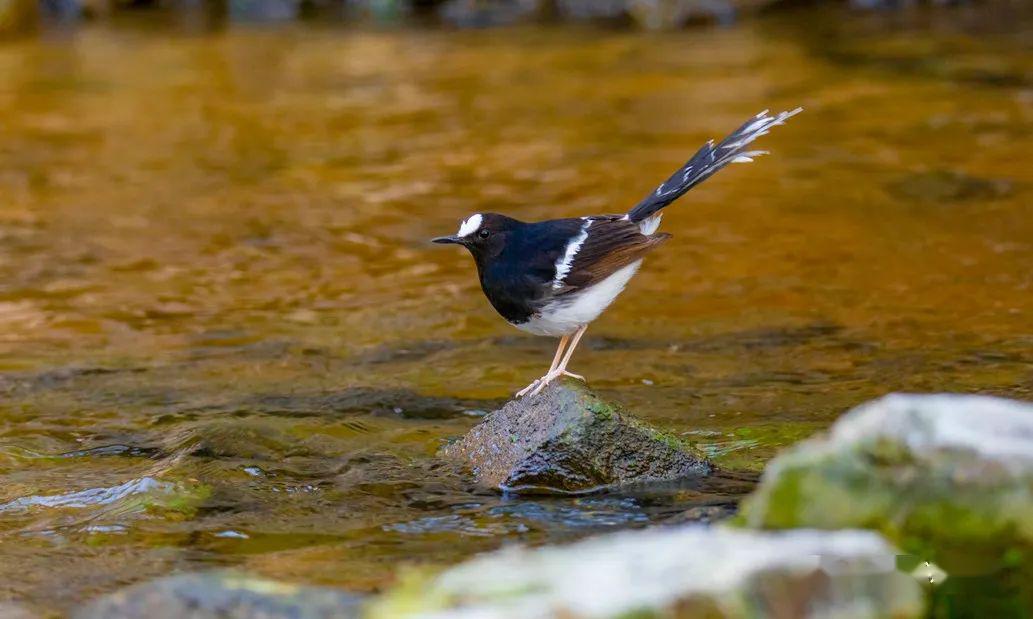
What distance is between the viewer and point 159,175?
13.1m

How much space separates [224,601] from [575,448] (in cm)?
227

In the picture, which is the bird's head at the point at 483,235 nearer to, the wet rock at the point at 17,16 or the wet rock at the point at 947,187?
the wet rock at the point at 947,187

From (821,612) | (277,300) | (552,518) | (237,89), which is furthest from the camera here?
(237,89)

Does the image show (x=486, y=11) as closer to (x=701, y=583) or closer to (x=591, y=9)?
(x=591, y=9)

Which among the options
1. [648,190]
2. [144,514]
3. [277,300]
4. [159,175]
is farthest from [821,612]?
[159,175]

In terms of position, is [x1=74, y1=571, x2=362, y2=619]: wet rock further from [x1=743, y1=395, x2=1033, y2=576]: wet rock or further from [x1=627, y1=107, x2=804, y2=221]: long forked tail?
[x1=627, y1=107, x2=804, y2=221]: long forked tail

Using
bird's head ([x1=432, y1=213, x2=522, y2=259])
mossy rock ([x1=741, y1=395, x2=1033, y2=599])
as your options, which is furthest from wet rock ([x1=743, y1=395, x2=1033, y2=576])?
bird's head ([x1=432, y1=213, x2=522, y2=259])

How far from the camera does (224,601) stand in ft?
11.9

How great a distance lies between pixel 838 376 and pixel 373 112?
29.7ft

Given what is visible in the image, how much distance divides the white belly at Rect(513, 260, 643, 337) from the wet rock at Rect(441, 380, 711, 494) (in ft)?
0.95

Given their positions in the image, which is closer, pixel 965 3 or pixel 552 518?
pixel 552 518

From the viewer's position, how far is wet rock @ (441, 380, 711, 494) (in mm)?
5664

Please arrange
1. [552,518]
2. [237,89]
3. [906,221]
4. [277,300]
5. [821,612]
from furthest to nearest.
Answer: [237,89] → [906,221] → [277,300] → [552,518] → [821,612]

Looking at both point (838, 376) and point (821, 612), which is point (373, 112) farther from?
point (821, 612)
